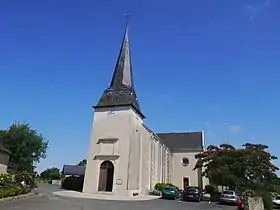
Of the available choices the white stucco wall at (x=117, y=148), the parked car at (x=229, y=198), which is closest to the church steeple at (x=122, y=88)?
the white stucco wall at (x=117, y=148)

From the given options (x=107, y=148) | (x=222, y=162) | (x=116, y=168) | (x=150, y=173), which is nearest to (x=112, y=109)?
(x=107, y=148)

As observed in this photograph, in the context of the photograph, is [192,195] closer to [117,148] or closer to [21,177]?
[117,148]

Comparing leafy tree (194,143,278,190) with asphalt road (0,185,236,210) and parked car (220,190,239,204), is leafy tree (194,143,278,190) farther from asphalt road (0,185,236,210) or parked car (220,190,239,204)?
asphalt road (0,185,236,210)

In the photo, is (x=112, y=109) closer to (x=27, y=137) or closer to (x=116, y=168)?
(x=116, y=168)

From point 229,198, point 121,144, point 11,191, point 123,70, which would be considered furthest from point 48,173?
point 11,191

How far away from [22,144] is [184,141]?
29.3 metres

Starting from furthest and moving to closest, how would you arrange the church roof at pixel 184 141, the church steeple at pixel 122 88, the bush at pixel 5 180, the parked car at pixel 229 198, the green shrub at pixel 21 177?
the church roof at pixel 184 141
the church steeple at pixel 122 88
the parked car at pixel 229 198
the green shrub at pixel 21 177
the bush at pixel 5 180

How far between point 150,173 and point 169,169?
1281 centimetres

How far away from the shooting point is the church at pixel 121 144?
3531 centimetres

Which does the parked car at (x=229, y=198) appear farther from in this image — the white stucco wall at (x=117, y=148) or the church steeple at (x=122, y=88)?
the church steeple at (x=122, y=88)

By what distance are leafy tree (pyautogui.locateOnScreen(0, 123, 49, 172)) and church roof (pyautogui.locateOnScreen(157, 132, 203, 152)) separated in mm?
23786

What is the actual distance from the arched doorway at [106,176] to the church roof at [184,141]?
2360 cm

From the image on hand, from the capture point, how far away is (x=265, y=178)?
115 feet

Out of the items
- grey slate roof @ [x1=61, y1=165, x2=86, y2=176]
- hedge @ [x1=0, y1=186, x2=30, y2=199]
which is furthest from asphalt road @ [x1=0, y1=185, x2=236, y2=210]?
grey slate roof @ [x1=61, y1=165, x2=86, y2=176]
